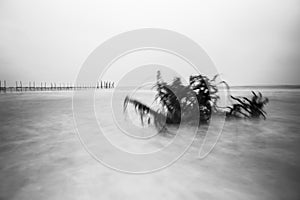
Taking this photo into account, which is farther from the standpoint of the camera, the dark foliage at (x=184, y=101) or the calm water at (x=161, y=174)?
the dark foliage at (x=184, y=101)

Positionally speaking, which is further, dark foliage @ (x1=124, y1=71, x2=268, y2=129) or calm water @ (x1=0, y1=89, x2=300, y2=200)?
dark foliage @ (x1=124, y1=71, x2=268, y2=129)

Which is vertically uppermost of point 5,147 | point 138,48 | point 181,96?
point 138,48

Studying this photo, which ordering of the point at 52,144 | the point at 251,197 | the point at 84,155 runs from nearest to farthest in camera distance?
the point at 251,197 < the point at 84,155 < the point at 52,144

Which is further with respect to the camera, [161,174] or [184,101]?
[184,101]

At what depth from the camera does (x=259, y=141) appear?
24.7 inches

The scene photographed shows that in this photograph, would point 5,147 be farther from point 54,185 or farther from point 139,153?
point 139,153

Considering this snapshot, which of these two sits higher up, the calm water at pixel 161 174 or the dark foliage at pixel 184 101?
the dark foliage at pixel 184 101

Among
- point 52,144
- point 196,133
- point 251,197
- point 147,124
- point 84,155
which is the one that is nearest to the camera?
point 251,197

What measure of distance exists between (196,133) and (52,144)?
69cm

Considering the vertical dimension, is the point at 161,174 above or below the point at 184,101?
below

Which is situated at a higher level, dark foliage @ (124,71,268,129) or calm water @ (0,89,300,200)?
dark foliage @ (124,71,268,129)

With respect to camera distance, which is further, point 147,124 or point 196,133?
point 147,124

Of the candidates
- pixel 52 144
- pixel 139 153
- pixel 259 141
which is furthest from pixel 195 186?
pixel 52 144

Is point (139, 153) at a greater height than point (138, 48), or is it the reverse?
point (138, 48)
